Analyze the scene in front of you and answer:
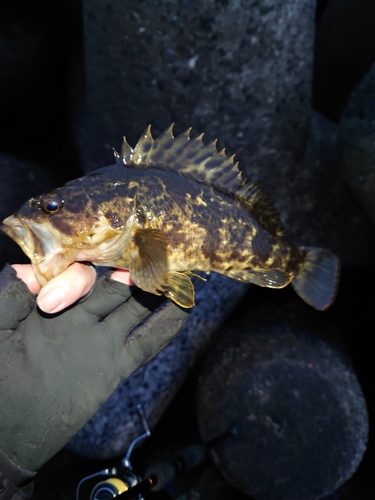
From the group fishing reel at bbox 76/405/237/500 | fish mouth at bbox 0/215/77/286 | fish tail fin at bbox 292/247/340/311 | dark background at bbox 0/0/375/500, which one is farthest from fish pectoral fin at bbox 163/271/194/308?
dark background at bbox 0/0/375/500

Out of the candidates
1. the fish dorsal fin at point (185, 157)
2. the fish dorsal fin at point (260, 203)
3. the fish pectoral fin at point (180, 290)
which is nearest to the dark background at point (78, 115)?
the fish dorsal fin at point (260, 203)

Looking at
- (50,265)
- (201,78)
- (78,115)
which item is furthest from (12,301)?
(78,115)

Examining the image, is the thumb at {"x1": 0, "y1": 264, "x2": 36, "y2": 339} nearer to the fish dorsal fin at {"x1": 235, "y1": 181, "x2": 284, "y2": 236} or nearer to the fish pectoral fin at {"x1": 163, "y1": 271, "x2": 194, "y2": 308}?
the fish pectoral fin at {"x1": 163, "y1": 271, "x2": 194, "y2": 308}

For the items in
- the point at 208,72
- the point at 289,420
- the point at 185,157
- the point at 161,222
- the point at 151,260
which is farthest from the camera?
the point at 289,420

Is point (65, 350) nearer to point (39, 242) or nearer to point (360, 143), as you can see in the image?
point (39, 242)

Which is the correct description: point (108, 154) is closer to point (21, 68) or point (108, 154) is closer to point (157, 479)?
point (21, 68)

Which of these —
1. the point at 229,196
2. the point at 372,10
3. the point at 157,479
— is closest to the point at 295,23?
the point at 372,10

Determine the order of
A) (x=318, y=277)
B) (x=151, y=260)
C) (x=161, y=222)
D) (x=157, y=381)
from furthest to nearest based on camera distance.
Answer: (x=157, y=381) < (x=318, y=277) < (x=161, y=222) < (x=151, y=260)
